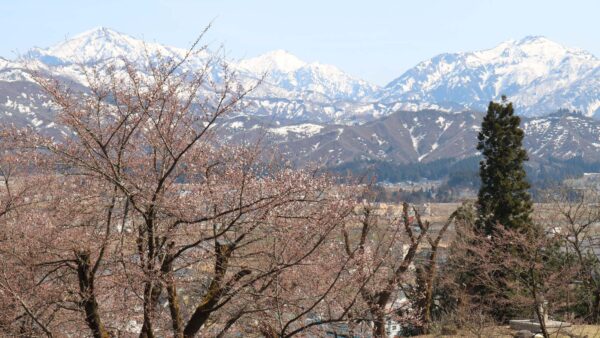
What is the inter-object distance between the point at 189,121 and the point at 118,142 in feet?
3.24

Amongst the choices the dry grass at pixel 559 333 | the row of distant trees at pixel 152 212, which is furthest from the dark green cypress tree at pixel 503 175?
the row of distant trees at pixel 152 212

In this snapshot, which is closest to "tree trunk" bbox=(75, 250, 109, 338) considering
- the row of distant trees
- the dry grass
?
the row of distant trees

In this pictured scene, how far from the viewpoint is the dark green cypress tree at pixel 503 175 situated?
32.0m

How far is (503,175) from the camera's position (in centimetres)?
3294

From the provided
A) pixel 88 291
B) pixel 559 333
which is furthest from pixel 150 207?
pixel 559 333

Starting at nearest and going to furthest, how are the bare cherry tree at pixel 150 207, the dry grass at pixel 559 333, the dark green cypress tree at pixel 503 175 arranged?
the bare cherry tree at pixel 150 207, the dry grass at pixel 559 333, the dark green cypress tree at pixel 503 175

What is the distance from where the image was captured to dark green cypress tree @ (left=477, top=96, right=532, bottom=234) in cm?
3197

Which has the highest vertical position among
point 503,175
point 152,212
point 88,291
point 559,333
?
point 503,175

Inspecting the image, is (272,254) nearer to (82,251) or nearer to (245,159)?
(245,159)

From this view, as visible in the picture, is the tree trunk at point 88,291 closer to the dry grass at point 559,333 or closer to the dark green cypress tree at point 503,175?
the dry grass at point 559,333

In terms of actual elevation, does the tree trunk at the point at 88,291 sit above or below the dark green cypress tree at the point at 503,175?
below

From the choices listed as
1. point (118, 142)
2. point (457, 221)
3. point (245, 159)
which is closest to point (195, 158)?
point (245, 159)

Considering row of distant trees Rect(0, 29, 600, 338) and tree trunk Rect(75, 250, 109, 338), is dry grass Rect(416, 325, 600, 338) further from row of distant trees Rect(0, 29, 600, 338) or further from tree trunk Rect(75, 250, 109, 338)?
tree trunk Rect(75, 250, 109, 338)

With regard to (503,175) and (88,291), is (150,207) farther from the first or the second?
(503,175)
